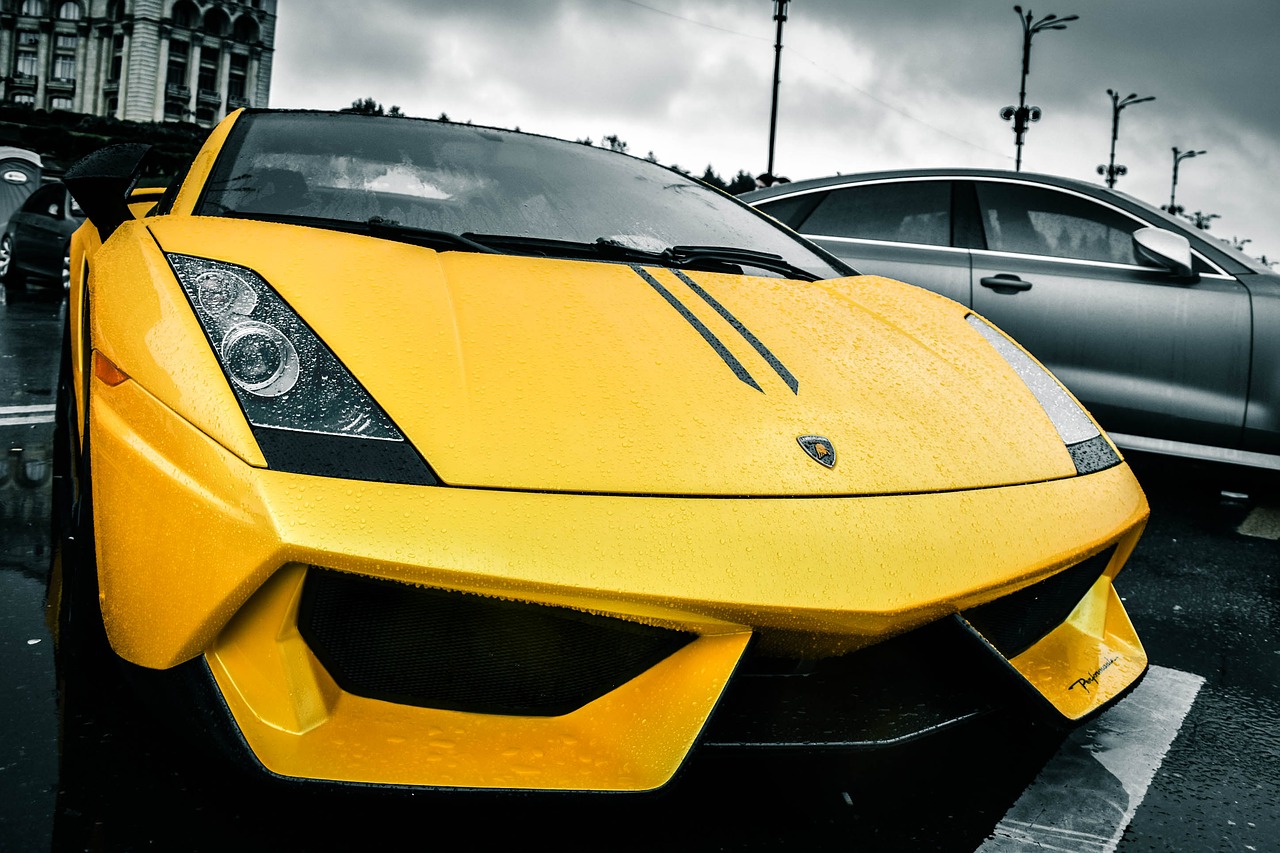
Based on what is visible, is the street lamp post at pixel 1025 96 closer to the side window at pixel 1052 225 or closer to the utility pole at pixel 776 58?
the utility pole at pixel 776 58

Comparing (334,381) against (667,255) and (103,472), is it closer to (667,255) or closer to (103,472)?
(103,472)

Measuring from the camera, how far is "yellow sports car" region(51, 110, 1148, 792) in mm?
1252

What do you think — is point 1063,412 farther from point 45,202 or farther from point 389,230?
point 45,202

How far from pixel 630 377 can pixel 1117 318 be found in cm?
311

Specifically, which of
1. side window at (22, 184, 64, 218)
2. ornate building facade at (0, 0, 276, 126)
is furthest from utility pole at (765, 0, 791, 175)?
ornate building facade at (0, 0, 276, 126)

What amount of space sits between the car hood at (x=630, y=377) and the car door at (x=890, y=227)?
238 centimetres

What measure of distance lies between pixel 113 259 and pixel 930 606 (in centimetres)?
149

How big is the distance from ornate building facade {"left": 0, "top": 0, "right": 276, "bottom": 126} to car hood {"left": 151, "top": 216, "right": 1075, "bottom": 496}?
309ft

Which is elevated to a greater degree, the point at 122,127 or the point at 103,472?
the point at 122,127

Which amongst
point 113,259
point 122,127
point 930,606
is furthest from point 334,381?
point 122,127

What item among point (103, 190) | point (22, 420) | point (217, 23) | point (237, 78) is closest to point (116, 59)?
point (217, 23)

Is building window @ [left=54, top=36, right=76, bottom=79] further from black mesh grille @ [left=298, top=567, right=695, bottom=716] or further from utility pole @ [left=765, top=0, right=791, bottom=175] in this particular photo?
black mesh grille @ [left=298, top=567, right=695, bottom=716]

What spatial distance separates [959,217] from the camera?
4.45m

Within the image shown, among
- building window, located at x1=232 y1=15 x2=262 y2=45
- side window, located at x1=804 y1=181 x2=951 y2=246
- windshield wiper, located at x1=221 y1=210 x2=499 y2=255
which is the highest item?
building window, located at x1=232 y1=15 x2=262 y2=45
